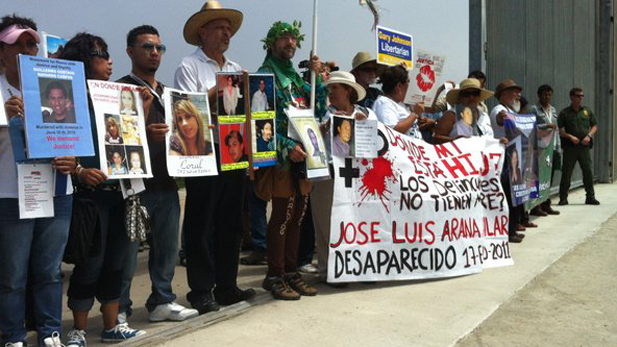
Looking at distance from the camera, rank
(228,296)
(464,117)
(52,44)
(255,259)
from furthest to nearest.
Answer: (464,117), (255,259), (52,44), (228,296)

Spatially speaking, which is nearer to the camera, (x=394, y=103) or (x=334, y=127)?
(x=334, y=127)

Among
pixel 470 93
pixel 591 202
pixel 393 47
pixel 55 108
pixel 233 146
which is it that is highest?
pixel 393 47

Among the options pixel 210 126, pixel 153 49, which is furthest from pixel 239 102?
pixel 153 49

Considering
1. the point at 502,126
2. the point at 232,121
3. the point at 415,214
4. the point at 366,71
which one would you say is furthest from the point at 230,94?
the point at 502,126

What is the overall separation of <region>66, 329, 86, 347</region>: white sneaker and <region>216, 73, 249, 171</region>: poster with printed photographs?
1.32 m

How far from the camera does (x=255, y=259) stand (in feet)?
21.5

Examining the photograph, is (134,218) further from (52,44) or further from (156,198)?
(52,44)

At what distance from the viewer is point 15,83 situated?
3414 millimetres

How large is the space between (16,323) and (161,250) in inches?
40.9

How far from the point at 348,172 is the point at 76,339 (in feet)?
8.19

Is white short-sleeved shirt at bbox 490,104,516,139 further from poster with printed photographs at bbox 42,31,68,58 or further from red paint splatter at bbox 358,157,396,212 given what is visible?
poster with printed photographs at bbox 42,31,68,58

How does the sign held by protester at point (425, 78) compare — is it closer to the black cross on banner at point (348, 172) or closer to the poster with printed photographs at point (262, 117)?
the black cross on banner at point (348, 172)

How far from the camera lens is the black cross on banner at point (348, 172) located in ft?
17.5

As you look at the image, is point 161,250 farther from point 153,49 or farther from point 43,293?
point 153,49
